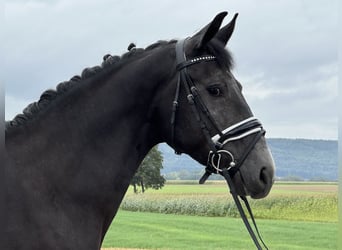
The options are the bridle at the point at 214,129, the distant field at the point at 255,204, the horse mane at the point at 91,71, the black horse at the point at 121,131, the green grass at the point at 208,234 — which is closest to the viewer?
the black horse at the point at 121,131

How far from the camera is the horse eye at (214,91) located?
369 centimetres

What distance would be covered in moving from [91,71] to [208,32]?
102 cm

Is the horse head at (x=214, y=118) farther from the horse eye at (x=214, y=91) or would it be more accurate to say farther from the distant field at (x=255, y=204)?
the distant field at (x=255, y=204)

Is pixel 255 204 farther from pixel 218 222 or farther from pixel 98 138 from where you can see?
pixel 98 138

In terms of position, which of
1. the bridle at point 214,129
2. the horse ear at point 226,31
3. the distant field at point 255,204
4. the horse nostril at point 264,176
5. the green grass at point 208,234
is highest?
the horse ear at point 226,31

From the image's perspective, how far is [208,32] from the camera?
375 cm

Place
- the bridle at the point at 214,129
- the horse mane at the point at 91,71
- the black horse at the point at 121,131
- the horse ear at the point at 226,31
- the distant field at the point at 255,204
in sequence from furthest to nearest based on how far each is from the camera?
the distant field at the point at 255,204
the horse ear at the point at 226,31
the horse mane at the point at 91,71
the bridle at the point at 214,129
the black horse at the point at 121,131

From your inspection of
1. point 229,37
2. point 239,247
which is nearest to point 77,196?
point 229,37

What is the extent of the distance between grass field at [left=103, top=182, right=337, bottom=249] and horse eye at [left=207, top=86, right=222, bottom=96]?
34.5 ft

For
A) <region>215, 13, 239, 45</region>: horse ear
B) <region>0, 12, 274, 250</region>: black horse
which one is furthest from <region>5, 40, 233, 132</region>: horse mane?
<region>215, 13, 239, 45</region>: horse ear

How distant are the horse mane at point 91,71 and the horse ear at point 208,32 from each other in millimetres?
68

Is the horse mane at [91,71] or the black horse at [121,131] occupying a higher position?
the horse mane at [91,71]

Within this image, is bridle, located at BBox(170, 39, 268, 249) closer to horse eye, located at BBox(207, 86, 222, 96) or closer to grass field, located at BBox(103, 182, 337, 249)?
horse eye, located at BBox(207, 86, 222, 96)

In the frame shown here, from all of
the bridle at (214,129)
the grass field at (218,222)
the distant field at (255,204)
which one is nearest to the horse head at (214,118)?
the bridle at (214,129)
